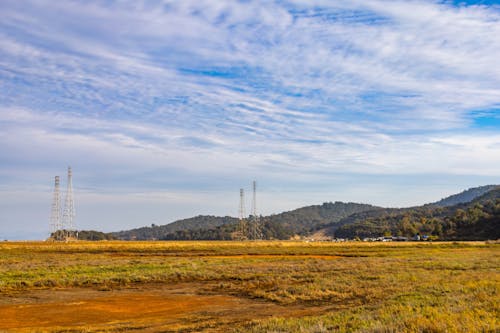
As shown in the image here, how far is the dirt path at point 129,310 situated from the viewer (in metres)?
18.8

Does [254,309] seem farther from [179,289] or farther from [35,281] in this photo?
Answer: [35,281]

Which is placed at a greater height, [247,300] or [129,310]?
[129,310]

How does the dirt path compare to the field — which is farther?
the dirt path

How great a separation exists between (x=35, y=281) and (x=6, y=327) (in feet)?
50.3

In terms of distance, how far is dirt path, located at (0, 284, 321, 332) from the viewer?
61.6 feet

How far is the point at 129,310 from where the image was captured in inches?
906

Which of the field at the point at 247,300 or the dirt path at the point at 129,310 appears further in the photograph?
the dirt path at the point at 129,310

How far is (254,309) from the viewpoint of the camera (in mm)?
22750

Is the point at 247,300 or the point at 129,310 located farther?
the point at 247,300

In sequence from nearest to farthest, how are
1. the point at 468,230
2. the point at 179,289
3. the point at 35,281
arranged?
1. the point at 179,289
2. the point at 35,281
3. the point at 468,230

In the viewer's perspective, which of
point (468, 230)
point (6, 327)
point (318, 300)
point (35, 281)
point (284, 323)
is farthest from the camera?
point (468, 230)

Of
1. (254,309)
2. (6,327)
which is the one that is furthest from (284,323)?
(6,327)

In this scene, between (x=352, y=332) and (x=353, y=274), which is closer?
(x=352, y=332)

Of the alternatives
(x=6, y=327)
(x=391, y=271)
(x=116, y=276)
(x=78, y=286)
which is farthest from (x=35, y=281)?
(x=391, y=271)
